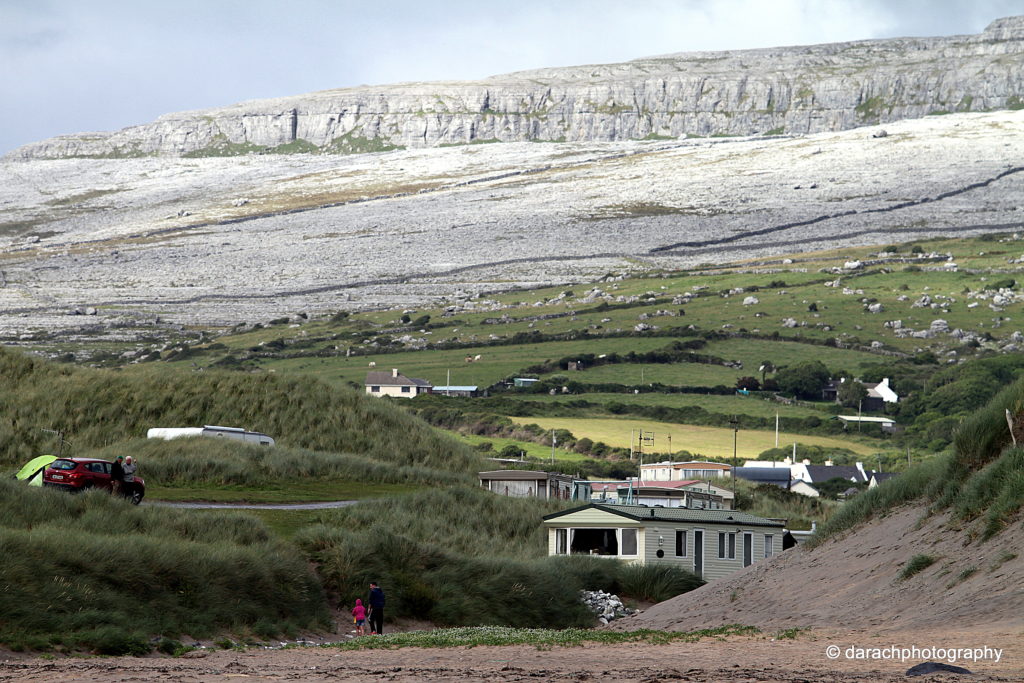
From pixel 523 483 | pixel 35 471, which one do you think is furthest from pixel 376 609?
pixel 523 483

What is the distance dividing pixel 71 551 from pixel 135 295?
148 meters

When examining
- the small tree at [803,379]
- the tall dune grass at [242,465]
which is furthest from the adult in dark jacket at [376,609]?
the small tree at [803,379]

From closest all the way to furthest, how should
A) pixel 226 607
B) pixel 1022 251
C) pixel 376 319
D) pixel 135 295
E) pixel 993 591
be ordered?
pixel 993 591 → pixel 226 607 → pixel 376 319 → pixel 1022 251 → pixel 135 295

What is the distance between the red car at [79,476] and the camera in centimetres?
2650

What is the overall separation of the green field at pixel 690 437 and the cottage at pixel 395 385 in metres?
16.6

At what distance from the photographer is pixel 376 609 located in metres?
21.6

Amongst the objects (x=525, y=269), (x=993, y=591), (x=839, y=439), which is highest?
(x=525, y=269)

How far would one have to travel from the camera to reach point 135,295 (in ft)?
526

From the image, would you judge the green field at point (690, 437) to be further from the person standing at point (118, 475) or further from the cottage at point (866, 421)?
the person standing at point (118, 475)

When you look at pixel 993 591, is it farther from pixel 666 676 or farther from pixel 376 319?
pixel 376 319

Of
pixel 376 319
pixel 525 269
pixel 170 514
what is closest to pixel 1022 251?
pixel 525 269

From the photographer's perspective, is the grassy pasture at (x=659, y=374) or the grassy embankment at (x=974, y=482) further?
the grassy pasture at (x=659, y=374)

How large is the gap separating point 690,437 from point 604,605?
60.9 m

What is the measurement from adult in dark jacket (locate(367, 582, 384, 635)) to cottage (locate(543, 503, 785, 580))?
1271 cm
